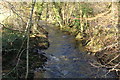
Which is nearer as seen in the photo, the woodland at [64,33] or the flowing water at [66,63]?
the woodland at [64,33]

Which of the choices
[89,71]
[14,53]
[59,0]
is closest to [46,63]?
[14,53]

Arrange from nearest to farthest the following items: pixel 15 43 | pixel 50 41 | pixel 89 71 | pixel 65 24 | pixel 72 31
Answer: pixel 89 71
pixel 15 43
pixel 50 41
pixel 72 31
pixel 65 24

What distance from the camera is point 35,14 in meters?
14.8

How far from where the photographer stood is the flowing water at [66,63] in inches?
343

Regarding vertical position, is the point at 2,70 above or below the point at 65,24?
below

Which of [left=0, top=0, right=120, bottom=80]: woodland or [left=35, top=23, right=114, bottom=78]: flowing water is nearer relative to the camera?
[left=0, top=0, right=120, bottom=80]: woodland

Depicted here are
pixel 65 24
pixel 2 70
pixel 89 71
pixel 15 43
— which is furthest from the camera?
pixel 65 24

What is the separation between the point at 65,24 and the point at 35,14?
4.00 metres

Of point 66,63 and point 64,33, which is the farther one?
point 64,33

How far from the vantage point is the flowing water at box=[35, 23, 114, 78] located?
8.70 metres

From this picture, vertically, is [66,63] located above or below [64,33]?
below

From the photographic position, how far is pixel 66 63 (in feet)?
32.8

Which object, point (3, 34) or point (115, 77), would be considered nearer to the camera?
point (115, 77)

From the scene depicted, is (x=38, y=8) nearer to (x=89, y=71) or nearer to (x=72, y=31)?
(x=72, y=31)
